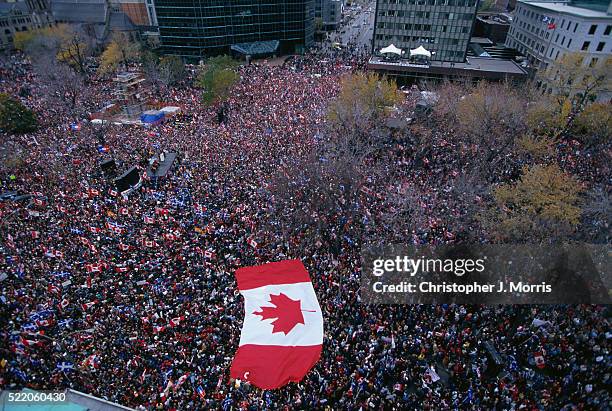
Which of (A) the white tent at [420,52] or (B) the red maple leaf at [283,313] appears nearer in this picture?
(B) the red maple leaf at [283,313]

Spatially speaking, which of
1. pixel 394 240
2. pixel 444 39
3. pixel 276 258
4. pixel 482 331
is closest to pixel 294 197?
pixel 276 258

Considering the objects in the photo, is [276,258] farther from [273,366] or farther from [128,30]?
[128,30]

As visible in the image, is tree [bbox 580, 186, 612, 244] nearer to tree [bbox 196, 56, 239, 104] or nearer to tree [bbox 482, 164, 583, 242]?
tree [bbox 482, 164, 583, 242]

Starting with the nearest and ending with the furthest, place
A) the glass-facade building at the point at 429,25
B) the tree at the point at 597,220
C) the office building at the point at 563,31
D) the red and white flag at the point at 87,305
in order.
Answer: the red and white flag at the point at 87,305 < the tree at the point at 597,220 < the office building at the point at 563,31 < the glass-facade building at the point at 429,25

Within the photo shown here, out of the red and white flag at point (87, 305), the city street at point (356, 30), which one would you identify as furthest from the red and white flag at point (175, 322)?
the city street at point (356, 30)

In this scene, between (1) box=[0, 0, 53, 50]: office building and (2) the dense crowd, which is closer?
(2) the dense crowd

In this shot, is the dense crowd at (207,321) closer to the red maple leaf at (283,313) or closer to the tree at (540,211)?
the red maple leaf at (283,313)

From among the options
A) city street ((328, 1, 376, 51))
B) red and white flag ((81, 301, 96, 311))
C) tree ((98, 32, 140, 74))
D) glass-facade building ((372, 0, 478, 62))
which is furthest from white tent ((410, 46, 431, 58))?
red and white flag ((81, 301, 96, 311))
